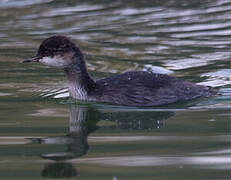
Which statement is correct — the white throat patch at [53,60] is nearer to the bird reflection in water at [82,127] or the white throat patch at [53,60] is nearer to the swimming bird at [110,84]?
the swimming bird at [110,84]

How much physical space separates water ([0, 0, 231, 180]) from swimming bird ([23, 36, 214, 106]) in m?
0.21

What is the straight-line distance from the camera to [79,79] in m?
12.2

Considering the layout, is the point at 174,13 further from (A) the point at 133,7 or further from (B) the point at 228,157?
(B) the point at 228,157

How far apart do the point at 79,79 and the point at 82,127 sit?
2053 millimetres

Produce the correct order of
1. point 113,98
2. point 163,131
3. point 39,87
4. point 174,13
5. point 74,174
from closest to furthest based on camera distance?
point 74,174 < point 163,131 < point 113,98 < point 39,87 < point 174,13

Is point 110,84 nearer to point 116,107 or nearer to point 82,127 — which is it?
point 116,107

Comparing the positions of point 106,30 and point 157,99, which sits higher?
point 106,30

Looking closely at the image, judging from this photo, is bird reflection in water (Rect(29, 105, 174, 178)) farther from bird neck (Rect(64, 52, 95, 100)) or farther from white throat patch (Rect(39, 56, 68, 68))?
white throat patch (Rect(39, 56, 68, 68))

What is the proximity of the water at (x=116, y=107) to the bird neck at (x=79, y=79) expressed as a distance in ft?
0.72

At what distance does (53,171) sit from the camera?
24.7 feet

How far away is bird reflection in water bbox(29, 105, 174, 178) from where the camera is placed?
7711 mm

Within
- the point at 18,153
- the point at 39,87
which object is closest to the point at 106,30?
the point at 39,87

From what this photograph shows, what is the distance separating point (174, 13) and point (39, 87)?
28.8 ft

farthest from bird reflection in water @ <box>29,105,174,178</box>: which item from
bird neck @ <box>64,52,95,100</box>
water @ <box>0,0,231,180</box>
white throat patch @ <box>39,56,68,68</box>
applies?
white throat patch @ <box>39,56,68,68</box>
